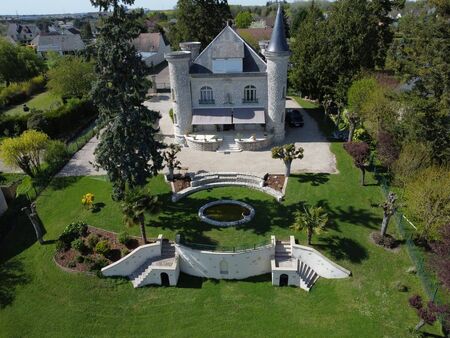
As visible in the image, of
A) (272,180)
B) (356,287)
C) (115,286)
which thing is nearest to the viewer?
(356,287)

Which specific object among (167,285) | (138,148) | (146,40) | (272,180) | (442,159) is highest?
(146,40)

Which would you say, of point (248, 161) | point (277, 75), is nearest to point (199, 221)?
point (248, 161)

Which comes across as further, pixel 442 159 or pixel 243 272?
pixel 442 159

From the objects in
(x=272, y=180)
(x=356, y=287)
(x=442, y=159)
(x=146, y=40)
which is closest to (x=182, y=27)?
(x=146, y=40)

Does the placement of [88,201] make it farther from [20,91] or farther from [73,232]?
[20,91]

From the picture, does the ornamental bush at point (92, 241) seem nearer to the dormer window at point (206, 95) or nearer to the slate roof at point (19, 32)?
the dormer window at point (206, 95)

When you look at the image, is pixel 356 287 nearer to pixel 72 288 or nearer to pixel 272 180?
pixel 272 180
